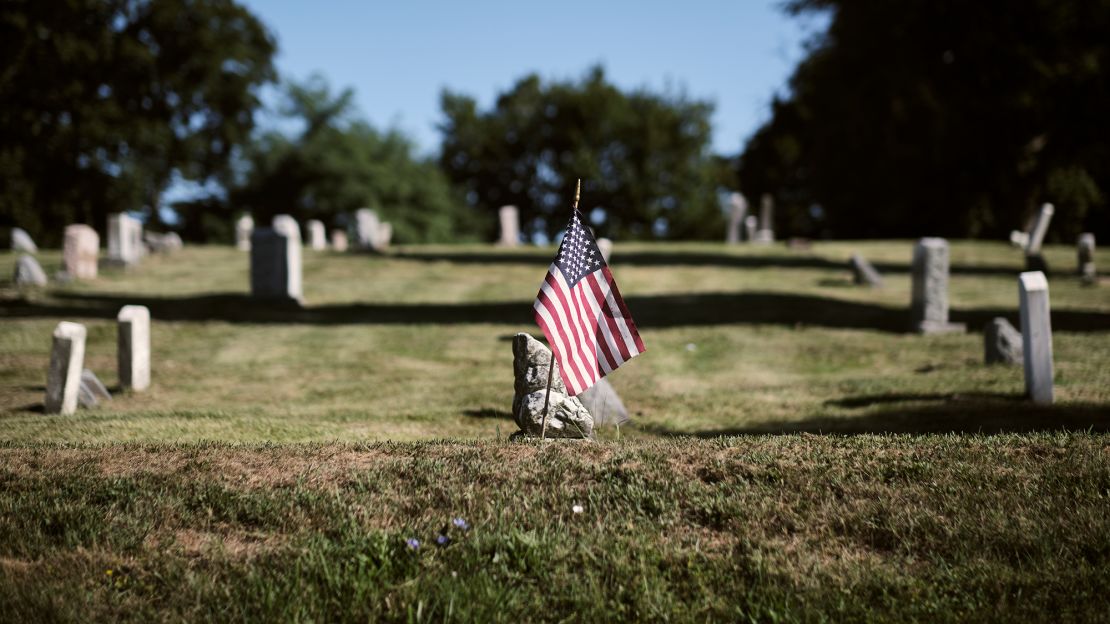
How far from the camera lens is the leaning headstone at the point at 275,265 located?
20.8 metres

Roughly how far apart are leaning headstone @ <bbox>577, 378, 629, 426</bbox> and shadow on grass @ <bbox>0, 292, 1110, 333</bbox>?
761 cm

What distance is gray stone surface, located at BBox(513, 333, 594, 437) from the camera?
8594 millimetres

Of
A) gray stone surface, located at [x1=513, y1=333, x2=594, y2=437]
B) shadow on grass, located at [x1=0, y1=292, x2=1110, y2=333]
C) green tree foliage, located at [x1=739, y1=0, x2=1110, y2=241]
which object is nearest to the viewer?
gray stone surface, located at [x1=513, y1=333, x2=594, y2=437]

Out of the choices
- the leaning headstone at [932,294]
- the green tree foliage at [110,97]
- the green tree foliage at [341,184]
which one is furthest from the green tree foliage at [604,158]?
the leaning headstone at [932,294]

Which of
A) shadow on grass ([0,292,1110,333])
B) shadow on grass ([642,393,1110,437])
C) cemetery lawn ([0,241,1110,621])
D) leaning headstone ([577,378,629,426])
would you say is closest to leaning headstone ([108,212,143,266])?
shadow on grass ([0,292,1110,333])

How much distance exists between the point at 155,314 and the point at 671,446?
14.5 meters

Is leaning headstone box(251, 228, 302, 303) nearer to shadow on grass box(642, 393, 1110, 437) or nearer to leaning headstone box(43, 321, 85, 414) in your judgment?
leaning headstone box(43, 321, 85, 414)

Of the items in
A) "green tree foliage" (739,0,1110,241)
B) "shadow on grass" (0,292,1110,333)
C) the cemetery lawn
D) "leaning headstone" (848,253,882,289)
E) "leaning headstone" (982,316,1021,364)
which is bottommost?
the cemetery lawn

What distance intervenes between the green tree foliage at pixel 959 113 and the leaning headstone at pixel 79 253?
21.8 metres

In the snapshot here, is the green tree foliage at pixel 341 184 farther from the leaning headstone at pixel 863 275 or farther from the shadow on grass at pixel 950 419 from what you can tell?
the shadow on grass at pixel 950 419

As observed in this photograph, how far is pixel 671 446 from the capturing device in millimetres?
7496

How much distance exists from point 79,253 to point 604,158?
4478 cm

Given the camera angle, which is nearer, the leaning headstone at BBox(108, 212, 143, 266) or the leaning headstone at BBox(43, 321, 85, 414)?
the leaning headstone at BBox(43, 321, 85, 414)

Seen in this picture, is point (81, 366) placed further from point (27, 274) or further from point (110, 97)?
point (110, 97)
